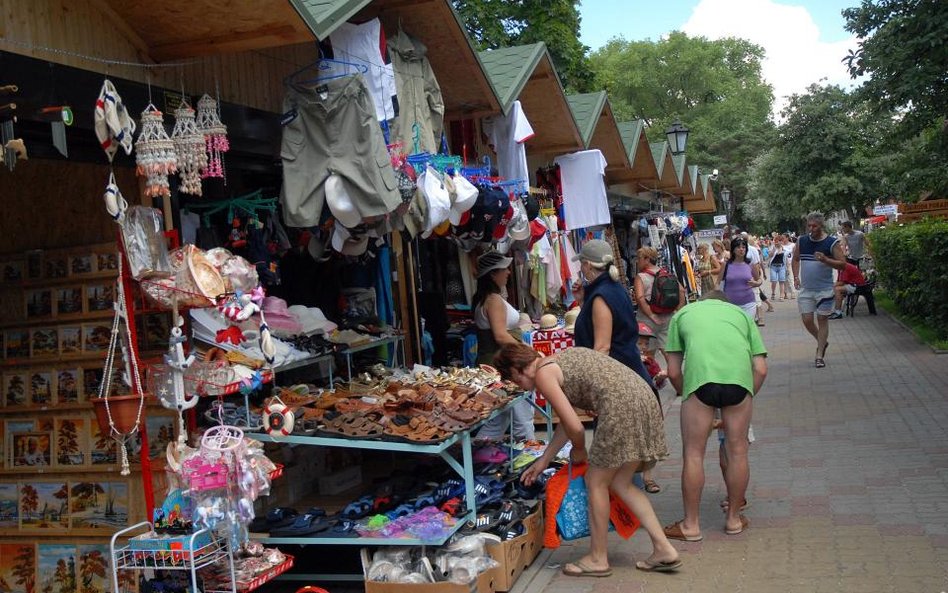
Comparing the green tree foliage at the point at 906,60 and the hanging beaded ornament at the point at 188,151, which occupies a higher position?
the green tree foliage at the point at 906,60

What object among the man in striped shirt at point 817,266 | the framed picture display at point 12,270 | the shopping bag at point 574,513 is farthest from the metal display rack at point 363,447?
the man in striped shirt at point 817,266

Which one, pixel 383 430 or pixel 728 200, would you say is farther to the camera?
pixel 728 200

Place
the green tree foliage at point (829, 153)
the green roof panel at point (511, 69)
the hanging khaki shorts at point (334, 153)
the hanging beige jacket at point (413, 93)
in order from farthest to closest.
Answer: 1. the green tree foliage at point (829, 153)
2. the green roof panel at point (511, 69)
3. the hanging beige jacket at point (413, 93)
4. the hanging khaki shorts at point (334, 153)

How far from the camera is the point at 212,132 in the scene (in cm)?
562

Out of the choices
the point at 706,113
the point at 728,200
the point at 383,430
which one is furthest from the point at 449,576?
the point at 706,113

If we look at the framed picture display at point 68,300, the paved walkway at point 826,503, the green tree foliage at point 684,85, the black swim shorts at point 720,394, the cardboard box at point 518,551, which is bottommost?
the paved walkway at point 826,503

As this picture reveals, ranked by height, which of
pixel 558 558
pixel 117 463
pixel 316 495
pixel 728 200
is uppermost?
pixel 728 200

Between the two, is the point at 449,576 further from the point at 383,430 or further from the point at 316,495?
the point at 316,495

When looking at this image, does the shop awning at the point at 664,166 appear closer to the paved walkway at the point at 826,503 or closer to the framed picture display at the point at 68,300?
the paved walkway at the point at 826,503

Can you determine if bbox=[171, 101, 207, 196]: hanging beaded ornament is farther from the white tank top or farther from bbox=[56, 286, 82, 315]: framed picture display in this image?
the white tank top

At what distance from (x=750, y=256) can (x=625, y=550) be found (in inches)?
616

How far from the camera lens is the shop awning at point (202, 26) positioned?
5254mm

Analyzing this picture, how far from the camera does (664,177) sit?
23578 mm

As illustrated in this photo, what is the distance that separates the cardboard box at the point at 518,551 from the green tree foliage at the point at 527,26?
842 inches
